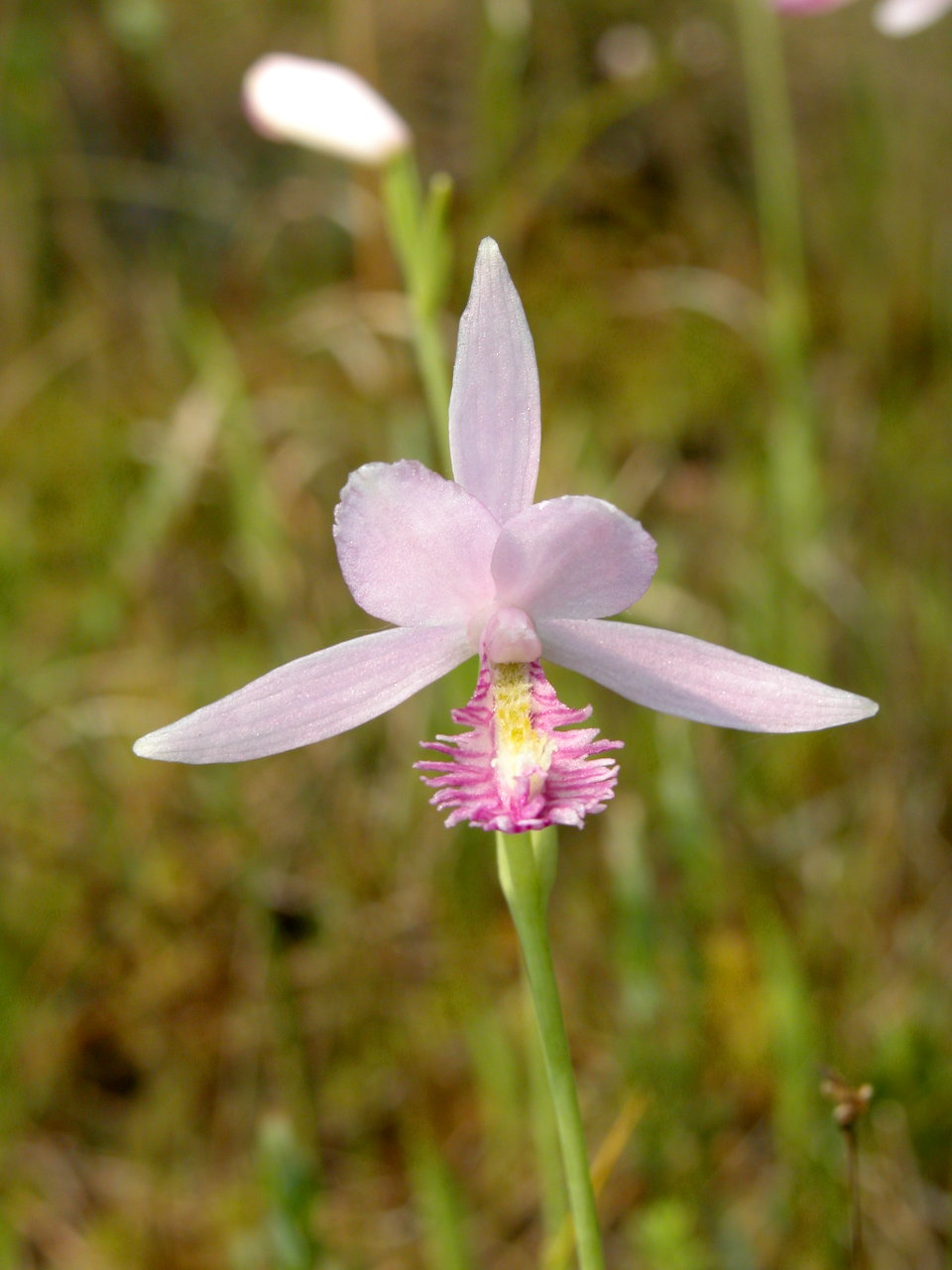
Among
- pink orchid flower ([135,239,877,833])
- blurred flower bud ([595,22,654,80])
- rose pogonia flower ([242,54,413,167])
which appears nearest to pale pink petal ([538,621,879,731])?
pink orchid flower ([135,239,877,833])

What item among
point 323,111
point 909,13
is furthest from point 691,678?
point 909,13

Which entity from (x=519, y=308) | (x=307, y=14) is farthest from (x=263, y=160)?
(x=519, y=308)

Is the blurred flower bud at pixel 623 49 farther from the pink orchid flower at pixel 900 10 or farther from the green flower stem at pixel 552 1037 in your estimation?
the green flower stem at pixel 552 1037

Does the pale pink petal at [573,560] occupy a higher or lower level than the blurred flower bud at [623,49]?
lower

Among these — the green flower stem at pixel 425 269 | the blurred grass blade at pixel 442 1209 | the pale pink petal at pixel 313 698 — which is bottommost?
the blurred grass blade at pixel 442 1209

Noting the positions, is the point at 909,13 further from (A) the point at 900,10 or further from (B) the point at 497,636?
(B) the point at 497,636

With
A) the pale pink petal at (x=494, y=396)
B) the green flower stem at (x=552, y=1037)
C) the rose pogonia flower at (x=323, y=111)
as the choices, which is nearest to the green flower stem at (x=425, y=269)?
the rose pogonia flower at (x=323, y=111)

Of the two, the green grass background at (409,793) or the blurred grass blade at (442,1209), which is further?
the green grass background at (409,793)
